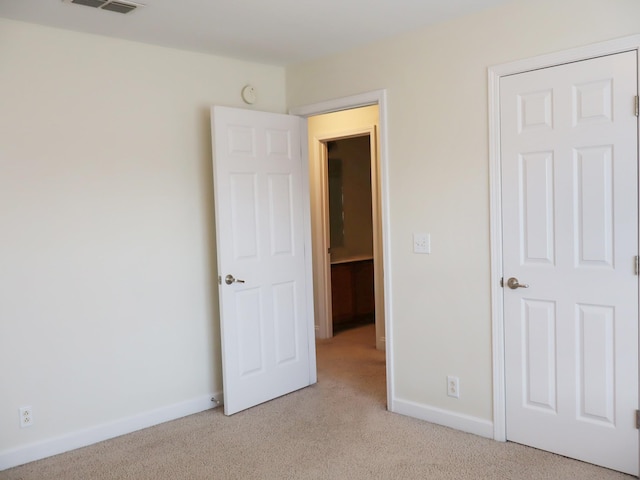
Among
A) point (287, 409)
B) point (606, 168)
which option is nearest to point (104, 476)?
point (287, 409)

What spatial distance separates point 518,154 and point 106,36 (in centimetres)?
248

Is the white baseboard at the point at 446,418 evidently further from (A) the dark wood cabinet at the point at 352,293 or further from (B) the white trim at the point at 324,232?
(A) the dark wood cabinet at the point at 352,293

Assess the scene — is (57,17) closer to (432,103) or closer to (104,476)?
(432,103)

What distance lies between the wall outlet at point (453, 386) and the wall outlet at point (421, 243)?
789 mm

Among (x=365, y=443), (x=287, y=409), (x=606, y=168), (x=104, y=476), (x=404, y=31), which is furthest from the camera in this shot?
(x=287, y=409)

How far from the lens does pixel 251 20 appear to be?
304cm

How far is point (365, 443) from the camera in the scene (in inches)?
123

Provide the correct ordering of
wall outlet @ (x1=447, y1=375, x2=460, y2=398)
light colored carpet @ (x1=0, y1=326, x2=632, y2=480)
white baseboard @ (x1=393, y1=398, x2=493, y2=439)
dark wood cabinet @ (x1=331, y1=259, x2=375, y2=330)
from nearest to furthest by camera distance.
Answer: light colored carpet @ (x1=0, y1=326, x2=632, y2=480) < white baseboard @ (x1=393, y1=398, x2=493, y2=439) < wall outlet @ (x1=447, y1=375, x2=460, y2=398) < dark wood cabinet @ (x1=331, y1=259, x2=375, y2=330)

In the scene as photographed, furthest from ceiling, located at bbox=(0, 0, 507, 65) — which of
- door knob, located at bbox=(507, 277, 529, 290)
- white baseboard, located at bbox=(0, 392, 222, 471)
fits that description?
white baseboard, located at bbox=(0, 392, 222, 471)

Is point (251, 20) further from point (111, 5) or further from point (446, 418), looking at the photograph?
point (446, 418)

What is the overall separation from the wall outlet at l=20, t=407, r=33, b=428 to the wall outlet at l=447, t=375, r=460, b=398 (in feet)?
7.91

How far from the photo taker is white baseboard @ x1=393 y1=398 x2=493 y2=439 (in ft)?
10.4

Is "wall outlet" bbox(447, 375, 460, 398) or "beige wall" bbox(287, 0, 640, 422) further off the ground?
"beige wall" bbox(287, 0, 640, 422)

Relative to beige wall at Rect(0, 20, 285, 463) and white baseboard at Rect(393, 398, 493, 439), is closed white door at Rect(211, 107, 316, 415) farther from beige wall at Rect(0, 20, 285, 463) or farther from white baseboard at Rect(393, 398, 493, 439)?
white baseboard at Rect(393, 398, 493, 439)
